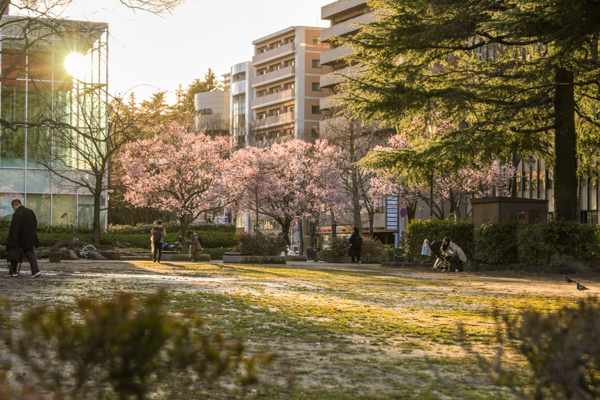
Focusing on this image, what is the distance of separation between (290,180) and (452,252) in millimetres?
35829

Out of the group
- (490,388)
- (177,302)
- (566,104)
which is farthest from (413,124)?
(490,388)

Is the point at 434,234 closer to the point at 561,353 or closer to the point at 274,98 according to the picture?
the point at 561,353

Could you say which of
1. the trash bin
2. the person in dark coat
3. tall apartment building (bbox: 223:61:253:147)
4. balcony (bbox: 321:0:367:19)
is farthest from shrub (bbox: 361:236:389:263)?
tall apartment building (bbox: 223:61:253:147)

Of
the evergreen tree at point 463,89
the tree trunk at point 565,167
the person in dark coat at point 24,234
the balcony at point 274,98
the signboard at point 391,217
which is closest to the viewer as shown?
the person in dark coat at point 24,234

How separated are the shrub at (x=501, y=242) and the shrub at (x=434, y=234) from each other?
67.5 inches

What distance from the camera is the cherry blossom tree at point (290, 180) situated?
53.9 m

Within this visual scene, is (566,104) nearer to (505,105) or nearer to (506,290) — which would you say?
(505,105)

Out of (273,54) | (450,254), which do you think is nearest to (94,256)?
(450,254)

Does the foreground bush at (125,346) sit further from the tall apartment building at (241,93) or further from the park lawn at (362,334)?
the tall apartment building at (241,93)

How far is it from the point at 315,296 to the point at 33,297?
4.23 metres

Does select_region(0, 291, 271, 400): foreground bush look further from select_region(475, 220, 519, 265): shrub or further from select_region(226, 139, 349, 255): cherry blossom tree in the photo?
select_region(226, 139, 349, 255): cherry blossom tree

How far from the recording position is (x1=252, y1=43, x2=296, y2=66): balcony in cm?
8744

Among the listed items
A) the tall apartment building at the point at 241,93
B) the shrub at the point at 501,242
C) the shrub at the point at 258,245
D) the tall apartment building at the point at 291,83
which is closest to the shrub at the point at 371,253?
the shrub at the point at 258,245

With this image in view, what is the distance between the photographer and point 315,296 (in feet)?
36.7
